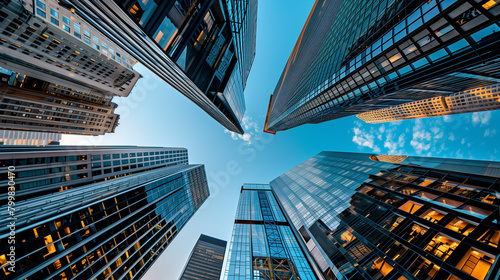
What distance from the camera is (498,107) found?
79.1 meters

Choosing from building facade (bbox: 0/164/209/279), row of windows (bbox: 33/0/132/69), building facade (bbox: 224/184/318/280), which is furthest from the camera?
row of windows (bbox: 33/0/132/69)

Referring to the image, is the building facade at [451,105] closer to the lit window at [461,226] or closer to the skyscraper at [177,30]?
the lit window at [461,226]

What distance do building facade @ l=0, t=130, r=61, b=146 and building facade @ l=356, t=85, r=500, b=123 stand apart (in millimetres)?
201268

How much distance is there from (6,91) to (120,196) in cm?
5298

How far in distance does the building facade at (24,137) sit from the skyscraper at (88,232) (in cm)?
4763

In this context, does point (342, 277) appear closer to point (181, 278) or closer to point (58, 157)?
point (58, 157)

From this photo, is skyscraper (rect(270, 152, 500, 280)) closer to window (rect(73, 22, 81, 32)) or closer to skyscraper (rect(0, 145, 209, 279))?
skyscraper (rect(0, 145, 209, 279))

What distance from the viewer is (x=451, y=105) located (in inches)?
3716

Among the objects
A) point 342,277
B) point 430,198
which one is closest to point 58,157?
point 342,277

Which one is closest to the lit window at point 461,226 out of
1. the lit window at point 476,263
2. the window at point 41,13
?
the lit window at point 476,263

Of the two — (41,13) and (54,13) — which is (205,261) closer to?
(41,13)

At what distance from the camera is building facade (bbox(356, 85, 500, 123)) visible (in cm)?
7875

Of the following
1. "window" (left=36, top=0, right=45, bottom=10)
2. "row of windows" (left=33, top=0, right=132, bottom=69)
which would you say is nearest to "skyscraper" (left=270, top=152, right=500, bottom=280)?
"row of windows" (left=33, top=0, right=132, bottom=69)

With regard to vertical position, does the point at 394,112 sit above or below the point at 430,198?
above
